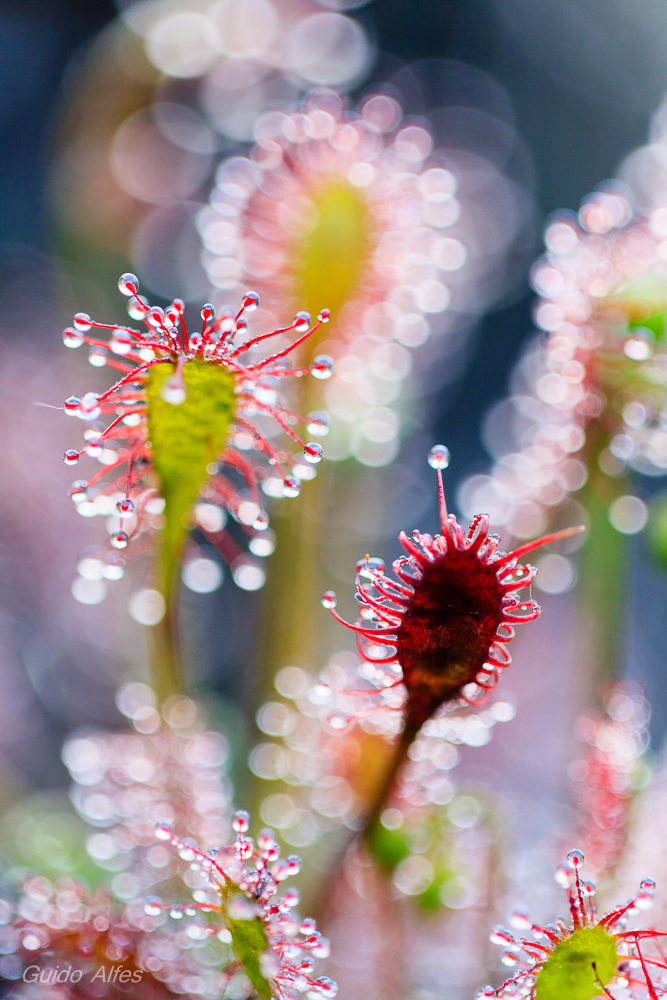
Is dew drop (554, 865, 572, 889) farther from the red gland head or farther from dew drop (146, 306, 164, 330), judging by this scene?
dew drop (146, 306, 164, 330)

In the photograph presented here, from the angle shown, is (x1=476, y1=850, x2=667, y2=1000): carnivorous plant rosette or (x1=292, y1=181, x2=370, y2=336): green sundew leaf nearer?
(x1=476, y1=850, x2=667, y2=1000): carnivorous plant rosette

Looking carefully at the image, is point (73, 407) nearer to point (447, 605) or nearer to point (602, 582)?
point (447, 605)

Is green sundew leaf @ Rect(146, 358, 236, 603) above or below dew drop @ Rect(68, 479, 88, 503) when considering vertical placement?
above

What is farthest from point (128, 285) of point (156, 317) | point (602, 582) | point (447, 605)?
point (602, 582)

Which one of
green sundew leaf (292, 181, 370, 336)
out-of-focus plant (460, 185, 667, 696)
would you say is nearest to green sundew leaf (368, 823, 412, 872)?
out-of-focus plant (460, 185, 667, 696)

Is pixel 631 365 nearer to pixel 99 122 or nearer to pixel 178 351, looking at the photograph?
pixel 178 351

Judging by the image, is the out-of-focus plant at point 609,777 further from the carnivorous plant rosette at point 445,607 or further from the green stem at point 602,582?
the carnivorous plant rosette at point 445,607

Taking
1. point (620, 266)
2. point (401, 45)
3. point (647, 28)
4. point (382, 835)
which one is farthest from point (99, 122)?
point (647, 28)

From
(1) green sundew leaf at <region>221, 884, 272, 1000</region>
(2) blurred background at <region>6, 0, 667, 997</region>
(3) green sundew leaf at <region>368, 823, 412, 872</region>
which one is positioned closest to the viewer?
(1) green sundew leaf at <region>221, 884, 272, 1000</region>
